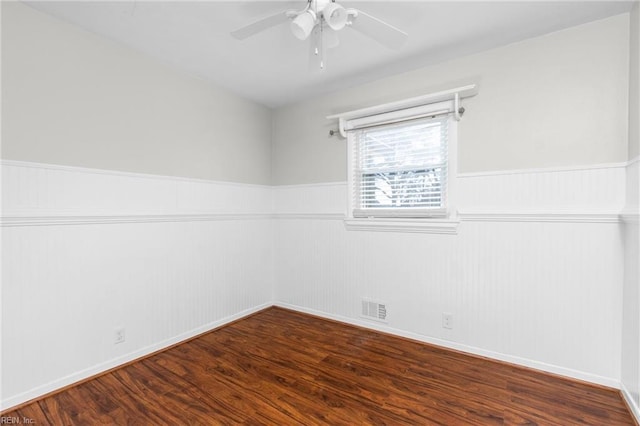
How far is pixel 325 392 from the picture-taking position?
2041 millimetres

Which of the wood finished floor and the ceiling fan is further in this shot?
the wood finished floor

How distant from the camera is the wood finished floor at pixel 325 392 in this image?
180 centimetres

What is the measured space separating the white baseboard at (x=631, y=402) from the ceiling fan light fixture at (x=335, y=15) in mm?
2681

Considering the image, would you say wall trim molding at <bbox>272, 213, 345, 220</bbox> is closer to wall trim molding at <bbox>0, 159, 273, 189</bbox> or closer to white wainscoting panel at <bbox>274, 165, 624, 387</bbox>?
white wainscoting panel at <bbox>274, 165, 624, 387</bbox>

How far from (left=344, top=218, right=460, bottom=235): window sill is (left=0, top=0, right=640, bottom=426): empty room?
22 millimetres

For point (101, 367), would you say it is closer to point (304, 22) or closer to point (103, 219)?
point (103, 219)

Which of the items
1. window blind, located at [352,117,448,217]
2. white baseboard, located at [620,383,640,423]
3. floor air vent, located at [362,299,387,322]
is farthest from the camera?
floor air vent, located at [362,299,387,322]

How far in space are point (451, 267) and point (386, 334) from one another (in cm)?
89

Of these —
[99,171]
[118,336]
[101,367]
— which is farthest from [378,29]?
[101,367]

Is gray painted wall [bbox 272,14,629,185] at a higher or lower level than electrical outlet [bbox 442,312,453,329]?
higher

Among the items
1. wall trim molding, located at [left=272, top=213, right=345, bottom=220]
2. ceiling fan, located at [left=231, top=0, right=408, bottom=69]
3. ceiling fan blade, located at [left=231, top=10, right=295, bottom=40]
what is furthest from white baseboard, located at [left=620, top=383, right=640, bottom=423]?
ceiling fan blade, located at [left=231, top=10, right=295, bottom=40]

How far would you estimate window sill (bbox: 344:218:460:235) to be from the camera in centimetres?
264

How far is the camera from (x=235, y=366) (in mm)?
2379

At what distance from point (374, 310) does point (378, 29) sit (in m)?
2.36
